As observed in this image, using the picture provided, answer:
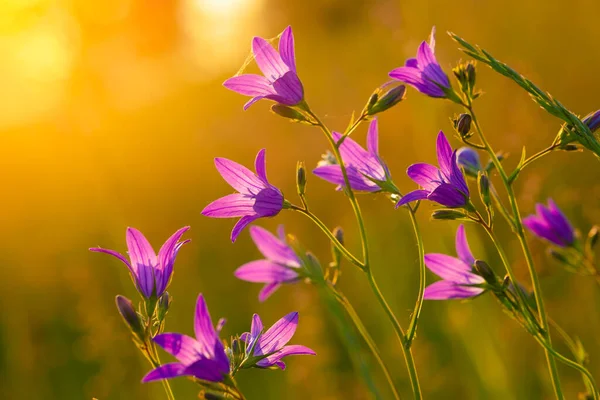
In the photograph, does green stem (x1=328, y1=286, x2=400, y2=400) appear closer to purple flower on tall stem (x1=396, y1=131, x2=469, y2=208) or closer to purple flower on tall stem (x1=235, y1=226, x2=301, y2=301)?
purple flower on tall stem (x1=235, y1=226, x2=301, y2=301)

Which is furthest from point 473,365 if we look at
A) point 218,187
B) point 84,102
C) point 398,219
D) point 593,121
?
point 218,187

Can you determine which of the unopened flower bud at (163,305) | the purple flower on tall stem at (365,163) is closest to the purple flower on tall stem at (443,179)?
the purple flower on tall stem at (365,163)

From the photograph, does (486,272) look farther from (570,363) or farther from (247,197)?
(247,197)

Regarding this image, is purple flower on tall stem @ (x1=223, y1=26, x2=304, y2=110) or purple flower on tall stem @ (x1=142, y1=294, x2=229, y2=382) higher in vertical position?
purple flower on tall stem @ (x1=223, y1=26, x2=304, y2=110)

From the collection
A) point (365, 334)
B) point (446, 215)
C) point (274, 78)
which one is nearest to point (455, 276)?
point (446, 215)

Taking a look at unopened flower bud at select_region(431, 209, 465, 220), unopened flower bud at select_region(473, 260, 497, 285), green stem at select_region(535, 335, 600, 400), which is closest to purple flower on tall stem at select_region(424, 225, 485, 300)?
unopened flower bud at select_region(431, 209, 465, 220)

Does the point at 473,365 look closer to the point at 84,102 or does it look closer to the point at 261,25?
the point at 84,102
